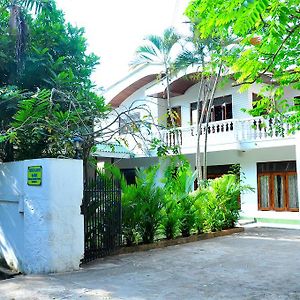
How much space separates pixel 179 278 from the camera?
6.52 metres

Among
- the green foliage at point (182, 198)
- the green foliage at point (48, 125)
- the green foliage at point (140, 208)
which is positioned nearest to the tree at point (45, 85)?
the green foliage at point (48, 125)

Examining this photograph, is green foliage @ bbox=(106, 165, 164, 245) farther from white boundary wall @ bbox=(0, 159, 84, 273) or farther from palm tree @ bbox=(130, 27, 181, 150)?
palm tree @ bbox=(130, 27, 181, 150)

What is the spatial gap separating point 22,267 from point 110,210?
2050mm

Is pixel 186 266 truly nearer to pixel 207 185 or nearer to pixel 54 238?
pixel 54 238

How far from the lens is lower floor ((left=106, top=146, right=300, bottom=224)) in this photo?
16.0m

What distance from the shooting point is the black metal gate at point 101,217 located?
26.1 feet

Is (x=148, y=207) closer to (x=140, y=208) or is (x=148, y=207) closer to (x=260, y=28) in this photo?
(x=140, y=208)

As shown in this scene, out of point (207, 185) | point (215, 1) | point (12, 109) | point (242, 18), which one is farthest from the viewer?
point (207, 185)

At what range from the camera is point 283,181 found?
16297mm

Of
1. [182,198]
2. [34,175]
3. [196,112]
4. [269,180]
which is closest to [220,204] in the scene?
[182,198]

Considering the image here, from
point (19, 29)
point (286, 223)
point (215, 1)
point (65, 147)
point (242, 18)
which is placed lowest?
point (286, 223)

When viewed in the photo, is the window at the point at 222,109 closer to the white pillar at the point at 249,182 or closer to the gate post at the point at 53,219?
the white pillar at the point at 249,182

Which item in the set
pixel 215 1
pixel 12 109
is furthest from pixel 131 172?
pixel 215 1

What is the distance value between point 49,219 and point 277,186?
→ 11.8 m
